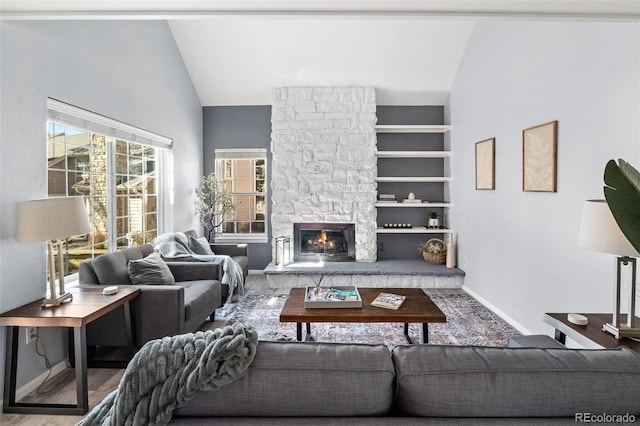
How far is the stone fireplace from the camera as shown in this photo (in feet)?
17.9

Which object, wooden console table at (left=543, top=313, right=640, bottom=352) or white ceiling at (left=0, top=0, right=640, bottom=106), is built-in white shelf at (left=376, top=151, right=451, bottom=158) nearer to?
white ceiling at (left=0, top=0, right=640, bottom=106)

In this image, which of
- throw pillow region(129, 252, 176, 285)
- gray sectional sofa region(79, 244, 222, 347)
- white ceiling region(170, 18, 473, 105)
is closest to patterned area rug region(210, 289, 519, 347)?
gray sectional sofa region(79, 244, 222, 347)

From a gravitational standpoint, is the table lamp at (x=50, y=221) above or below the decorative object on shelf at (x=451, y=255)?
above

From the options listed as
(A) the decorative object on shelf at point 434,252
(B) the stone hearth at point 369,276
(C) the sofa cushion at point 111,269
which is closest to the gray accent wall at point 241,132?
(B) the stone hearth at point 369,276

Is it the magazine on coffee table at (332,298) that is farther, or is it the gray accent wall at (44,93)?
the magazine on coffee table at (332,298)

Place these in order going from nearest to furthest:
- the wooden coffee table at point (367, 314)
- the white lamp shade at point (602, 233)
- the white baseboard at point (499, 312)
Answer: the white lamp shade at point (602, 233), the wooden coffee table at point (367, 314), the white baseboard at point (499, 312)

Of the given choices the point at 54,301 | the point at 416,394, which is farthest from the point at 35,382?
the point at 416,394

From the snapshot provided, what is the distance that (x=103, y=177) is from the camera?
366 centimetres

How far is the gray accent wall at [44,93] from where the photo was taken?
2.34 metres

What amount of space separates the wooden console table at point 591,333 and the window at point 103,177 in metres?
3.61

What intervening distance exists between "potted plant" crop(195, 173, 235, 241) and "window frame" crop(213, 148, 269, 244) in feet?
0.59

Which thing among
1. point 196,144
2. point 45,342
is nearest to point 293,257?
point 196,144

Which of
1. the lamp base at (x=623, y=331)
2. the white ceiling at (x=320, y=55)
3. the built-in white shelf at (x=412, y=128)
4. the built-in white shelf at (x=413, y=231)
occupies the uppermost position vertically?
the white ceiling at (x=320, y=55)

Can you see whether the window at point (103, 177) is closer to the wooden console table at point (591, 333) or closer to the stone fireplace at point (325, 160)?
the stone fireplace at point (325, 160)
